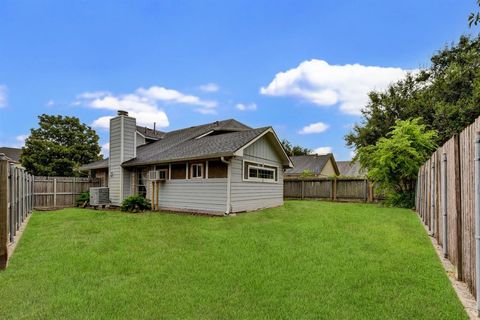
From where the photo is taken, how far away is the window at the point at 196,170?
12025mm

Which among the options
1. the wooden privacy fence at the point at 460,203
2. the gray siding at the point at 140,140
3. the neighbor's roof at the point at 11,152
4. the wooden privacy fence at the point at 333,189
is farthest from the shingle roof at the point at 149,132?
the neighbor's roof at the point at 11,152

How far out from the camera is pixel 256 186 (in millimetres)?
13070

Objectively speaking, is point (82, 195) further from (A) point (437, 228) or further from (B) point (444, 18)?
(B) point (444, 18)

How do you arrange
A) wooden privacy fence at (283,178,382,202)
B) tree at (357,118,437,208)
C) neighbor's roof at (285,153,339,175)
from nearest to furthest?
1. tree at (357,118,437,208)
2. wooden privacy fence at (283,178,382,202)
3. neighbor's roof at (285,153,339,175)

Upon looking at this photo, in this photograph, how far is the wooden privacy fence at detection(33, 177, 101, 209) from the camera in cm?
1492

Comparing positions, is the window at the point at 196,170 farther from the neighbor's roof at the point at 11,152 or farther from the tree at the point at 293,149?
the neighbor's roof at the point at 11,152

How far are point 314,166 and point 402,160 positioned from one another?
16.8 m

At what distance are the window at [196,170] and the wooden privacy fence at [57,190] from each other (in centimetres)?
845

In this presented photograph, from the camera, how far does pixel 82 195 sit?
53.4ft

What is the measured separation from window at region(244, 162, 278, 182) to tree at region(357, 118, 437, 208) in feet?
15.8

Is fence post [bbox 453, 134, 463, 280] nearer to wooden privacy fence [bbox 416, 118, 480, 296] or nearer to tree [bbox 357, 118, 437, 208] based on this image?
wooden privacy fence [bbox 416, 118, 480, 296]

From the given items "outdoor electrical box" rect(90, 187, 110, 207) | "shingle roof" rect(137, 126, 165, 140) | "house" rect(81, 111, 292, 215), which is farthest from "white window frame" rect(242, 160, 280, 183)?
"shingle roof" rect(137, 126, 165, 140)

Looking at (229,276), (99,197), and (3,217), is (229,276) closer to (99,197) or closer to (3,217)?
(3,217)

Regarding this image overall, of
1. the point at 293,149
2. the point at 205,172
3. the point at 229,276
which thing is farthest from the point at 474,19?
the point at 293,149
